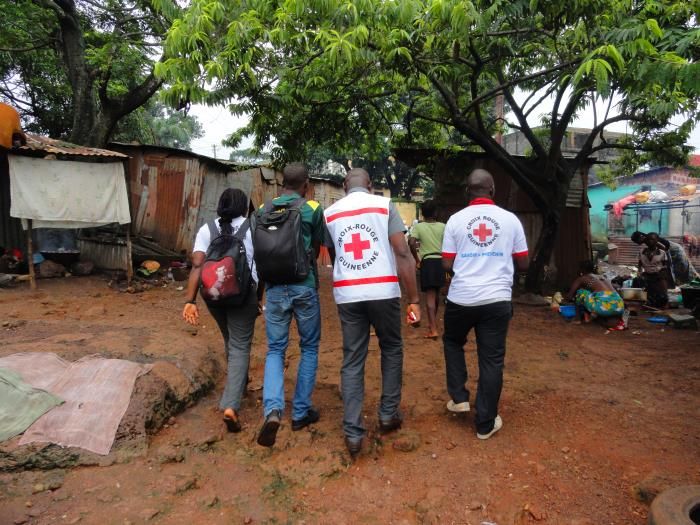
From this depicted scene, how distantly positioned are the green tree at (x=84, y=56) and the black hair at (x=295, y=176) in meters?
7.94

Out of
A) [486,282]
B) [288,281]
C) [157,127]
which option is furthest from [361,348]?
[157,127]

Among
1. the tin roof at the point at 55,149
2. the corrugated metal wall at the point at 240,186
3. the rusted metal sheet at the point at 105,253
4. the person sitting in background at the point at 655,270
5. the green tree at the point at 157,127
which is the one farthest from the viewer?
the green tree at the point at 157,127

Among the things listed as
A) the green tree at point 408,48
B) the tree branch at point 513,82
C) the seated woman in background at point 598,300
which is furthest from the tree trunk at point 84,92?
the seated woman in background at point 598,300

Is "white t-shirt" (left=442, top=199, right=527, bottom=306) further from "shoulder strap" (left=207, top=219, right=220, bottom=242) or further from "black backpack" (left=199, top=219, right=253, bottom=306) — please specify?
"shoulder strap" (left=207, top=219, right=220, bottom=242)

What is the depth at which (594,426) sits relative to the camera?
3311mm

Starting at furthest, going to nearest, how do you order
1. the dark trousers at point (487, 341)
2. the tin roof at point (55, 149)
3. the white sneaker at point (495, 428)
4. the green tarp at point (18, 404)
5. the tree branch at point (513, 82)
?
the tin roof at point (55, 149) < the tree branch at point (513, 82) < the white sneaker at point (495, 428) < the dark trousers at point (487, 341) < the green tarp at point (18, 404)

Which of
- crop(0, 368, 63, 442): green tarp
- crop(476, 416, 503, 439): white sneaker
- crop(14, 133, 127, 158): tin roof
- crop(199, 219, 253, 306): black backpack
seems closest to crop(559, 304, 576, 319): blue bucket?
crop(476, 416, 503, 439): white sneaker

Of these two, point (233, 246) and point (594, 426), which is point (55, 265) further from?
point (594, 426)

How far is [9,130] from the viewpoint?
7.39 meters

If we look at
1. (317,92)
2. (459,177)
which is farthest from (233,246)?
(459,177)

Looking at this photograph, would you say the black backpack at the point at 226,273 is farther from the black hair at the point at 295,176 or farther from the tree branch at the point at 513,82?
the tree branch at the point at 513,82

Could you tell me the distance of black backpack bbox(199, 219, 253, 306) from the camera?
10.1 ft

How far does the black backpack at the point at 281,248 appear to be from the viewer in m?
2.94

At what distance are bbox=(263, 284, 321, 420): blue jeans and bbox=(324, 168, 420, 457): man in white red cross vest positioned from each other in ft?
0.73
